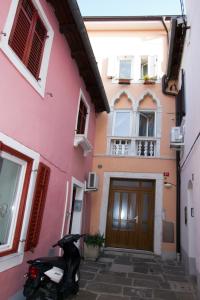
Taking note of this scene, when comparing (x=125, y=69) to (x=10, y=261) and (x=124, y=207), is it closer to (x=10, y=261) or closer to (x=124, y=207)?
(x=124, y=207)

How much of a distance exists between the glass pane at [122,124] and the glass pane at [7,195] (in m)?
6.19

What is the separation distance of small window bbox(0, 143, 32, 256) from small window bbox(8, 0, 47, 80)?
172 centimetres

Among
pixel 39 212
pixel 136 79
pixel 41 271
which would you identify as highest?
pixel 136 79

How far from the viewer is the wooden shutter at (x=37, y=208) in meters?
4.64

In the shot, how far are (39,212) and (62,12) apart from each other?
4448 millimetres

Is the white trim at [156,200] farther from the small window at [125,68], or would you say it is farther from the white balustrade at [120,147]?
the small window at [125,68]

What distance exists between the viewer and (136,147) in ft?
32.0

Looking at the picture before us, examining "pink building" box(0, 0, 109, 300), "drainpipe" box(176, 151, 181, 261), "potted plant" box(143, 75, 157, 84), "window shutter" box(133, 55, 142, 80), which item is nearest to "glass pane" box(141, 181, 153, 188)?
"drainpipe" box(176, 151, 181, 261)

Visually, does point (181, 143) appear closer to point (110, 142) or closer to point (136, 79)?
point (110, 142)

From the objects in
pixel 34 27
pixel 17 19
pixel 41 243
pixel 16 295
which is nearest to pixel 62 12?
pixel 34 27

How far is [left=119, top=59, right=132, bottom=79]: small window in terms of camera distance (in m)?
10.9

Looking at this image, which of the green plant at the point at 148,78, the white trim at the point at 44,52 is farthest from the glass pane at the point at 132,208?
the white trim at the point at 44,52

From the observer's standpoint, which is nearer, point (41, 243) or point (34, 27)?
point (34, 27)

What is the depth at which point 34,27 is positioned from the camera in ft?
16.1
